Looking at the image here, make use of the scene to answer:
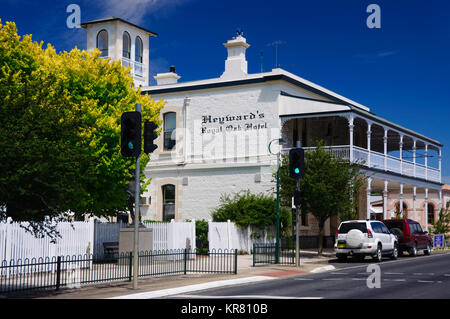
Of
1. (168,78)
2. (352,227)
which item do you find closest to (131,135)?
(352,227)

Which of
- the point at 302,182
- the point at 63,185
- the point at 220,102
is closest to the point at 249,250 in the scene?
A: the point at 302,182

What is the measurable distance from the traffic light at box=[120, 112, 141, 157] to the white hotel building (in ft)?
58.7

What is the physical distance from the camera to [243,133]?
111ft

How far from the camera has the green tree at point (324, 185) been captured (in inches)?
1060

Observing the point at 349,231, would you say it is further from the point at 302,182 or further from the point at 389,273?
the point at 389,273

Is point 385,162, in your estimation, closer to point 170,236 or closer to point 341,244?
point 341,244

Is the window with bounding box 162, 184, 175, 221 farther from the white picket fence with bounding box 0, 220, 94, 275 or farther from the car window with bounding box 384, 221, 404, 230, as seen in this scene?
the white picket fence with bounding box 0, 220, 94, 275

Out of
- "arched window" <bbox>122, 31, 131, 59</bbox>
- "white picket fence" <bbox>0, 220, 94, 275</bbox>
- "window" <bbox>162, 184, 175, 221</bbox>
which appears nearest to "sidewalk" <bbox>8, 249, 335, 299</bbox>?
"white picket fence" <bbox>0, 220, 94, 275</bbox>

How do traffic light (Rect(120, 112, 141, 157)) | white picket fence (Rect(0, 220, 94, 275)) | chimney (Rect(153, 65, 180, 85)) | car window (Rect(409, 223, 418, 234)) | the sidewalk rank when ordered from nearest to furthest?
the sidewalk
traffic light (Rect(120, 112, 141, 157))
white picket fence (Rect(0, 220, 94, 275))
car window (Rect(409, 223, 418, 234))
chimney (Rect(153, 65, 180, 85))

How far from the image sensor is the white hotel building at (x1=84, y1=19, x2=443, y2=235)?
32.8m

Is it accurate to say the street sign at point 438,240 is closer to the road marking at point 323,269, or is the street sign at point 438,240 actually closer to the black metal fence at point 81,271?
the road marking at point 323,269

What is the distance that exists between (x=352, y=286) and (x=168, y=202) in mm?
21302

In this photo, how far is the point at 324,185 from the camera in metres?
26.6

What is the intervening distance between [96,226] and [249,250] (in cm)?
896
